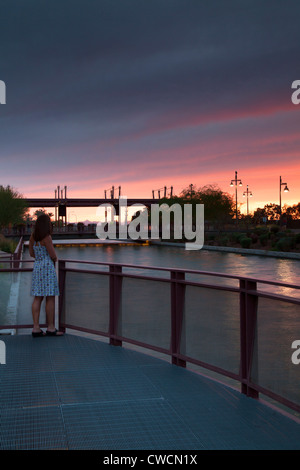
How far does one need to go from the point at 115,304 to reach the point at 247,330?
2.81m

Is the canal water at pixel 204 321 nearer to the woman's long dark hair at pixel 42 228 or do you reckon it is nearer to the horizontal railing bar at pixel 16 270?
the horizontal railing bar at pixel 16 270

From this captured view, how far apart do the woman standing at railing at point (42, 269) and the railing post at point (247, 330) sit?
3667 millimetres

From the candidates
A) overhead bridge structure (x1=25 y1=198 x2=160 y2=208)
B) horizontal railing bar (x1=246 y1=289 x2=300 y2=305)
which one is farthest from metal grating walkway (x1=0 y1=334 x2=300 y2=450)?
overhead bridge structure (x1=25 y1=198 x2=160 y2=208)

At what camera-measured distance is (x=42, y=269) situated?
8.05 m

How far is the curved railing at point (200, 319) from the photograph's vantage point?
471cm

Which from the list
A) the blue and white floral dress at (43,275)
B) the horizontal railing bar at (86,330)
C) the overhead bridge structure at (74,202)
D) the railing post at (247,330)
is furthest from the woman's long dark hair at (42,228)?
the overhead bridge structure at (74,202)

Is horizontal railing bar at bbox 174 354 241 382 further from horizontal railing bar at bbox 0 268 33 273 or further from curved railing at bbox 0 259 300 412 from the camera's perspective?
horizontal railing bar at bbox 0 268 33 273

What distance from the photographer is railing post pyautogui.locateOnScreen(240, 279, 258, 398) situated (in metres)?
5.09

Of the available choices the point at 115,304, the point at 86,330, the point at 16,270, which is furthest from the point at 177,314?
the point at 16,270

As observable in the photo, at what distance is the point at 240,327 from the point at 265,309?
36 cm

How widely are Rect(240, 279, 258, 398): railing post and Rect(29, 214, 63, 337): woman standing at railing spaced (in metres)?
3.67

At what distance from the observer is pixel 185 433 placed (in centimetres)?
432

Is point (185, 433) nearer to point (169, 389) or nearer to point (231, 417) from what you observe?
point (231, 417)
